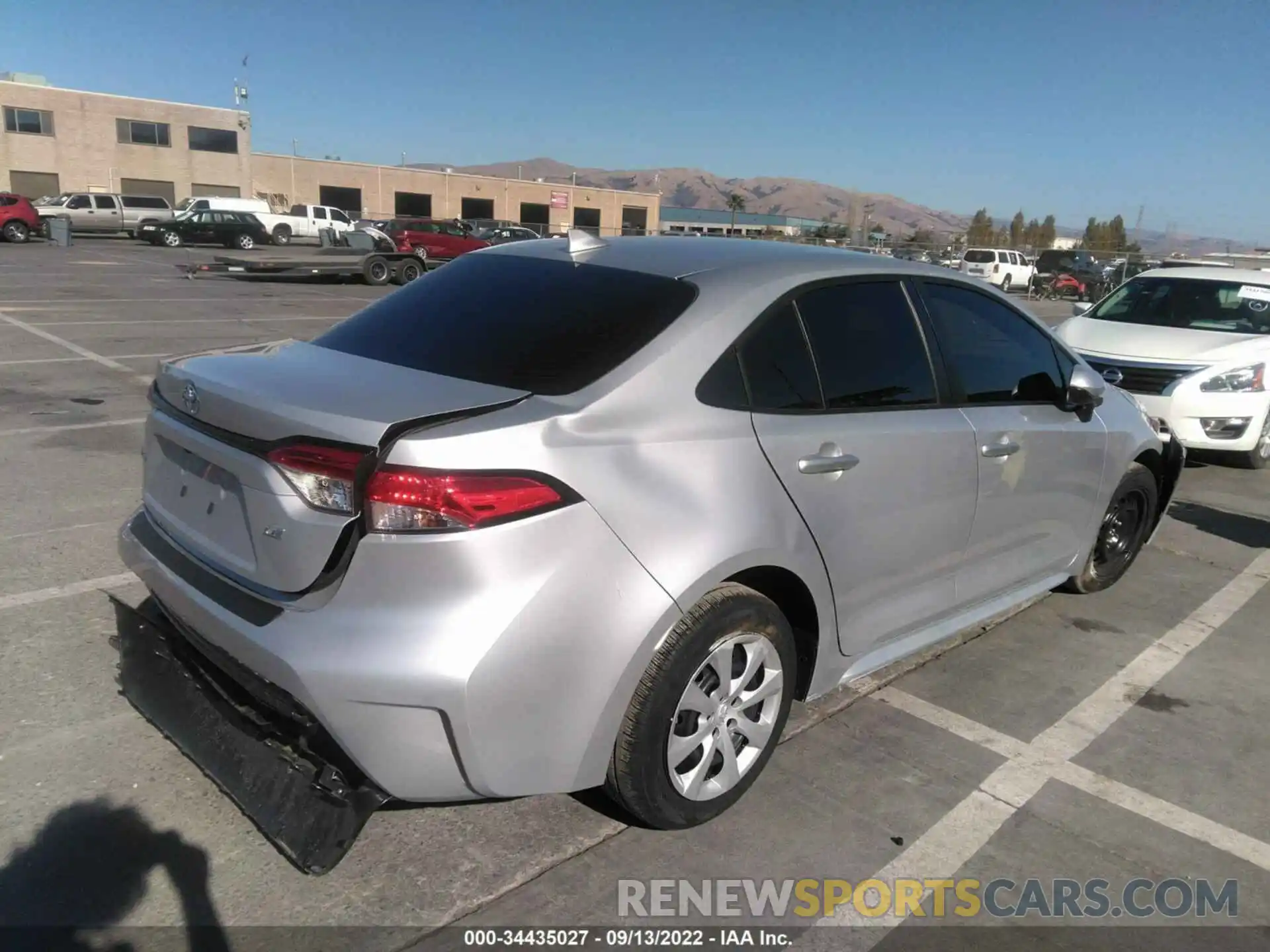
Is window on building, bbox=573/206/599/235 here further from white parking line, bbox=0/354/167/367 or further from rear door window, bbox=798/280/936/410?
rear door window, bbox=798/280/936/410

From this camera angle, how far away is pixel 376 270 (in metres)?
21.9

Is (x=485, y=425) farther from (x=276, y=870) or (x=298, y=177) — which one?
(x=298, y=177)

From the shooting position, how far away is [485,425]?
229 cm

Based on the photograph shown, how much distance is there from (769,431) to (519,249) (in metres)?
1.40

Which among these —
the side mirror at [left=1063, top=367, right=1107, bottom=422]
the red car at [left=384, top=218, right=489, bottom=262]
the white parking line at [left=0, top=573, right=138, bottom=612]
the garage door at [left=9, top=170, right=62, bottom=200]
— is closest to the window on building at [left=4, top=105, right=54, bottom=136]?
the garage door at [left=9, top=170, right=62, bottom=200]

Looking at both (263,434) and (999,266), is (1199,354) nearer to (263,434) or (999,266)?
(263,434)

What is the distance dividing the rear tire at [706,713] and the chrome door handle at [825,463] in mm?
413

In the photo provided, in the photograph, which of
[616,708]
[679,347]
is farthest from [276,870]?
[679,347]

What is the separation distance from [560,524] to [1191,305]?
8385mm

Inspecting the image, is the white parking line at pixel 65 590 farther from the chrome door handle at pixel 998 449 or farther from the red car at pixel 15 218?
the red car at pixel 15 218

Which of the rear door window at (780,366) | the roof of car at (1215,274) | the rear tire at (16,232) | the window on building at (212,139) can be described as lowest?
the rear tire at (16,232)

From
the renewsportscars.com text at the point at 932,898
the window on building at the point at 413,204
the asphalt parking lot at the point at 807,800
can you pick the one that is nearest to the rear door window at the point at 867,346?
the asphalt parking lot at the point at 807,800

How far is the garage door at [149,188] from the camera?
51.1 meters

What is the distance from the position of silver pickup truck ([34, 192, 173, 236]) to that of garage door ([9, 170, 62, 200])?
14156 mm
